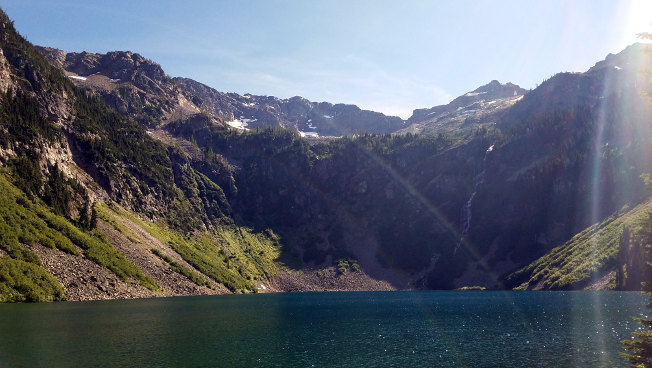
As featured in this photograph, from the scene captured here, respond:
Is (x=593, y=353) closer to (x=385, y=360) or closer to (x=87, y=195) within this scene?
(x=385, y=360)

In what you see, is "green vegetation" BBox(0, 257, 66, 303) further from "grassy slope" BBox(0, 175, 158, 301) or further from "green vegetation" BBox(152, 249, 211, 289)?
"green vegetation" BBox(152, 249, 211, 289)

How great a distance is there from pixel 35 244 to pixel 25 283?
15377mm

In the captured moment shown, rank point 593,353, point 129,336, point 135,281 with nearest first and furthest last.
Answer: point 593,353, point 129,336, point 135,281

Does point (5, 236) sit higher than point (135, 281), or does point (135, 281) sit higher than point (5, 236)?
point (5, 236)

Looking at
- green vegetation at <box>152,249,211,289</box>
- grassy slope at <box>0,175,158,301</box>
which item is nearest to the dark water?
grassy slope at <box>0,175,158,301</box>

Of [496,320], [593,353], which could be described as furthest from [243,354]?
[496,320]

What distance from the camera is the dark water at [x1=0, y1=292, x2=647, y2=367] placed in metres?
49.4

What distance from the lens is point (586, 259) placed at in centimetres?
18200

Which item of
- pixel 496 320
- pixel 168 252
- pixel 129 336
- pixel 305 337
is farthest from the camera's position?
pixel 168 252

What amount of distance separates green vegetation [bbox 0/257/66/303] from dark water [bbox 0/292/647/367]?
6.66 meters

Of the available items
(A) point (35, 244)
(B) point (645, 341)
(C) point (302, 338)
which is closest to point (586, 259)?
(C) point (302, 338)

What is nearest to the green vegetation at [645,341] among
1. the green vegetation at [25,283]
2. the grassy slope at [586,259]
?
the green vegetation at [25,283]

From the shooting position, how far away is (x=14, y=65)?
19012 cm

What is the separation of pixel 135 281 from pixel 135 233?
135 ft
